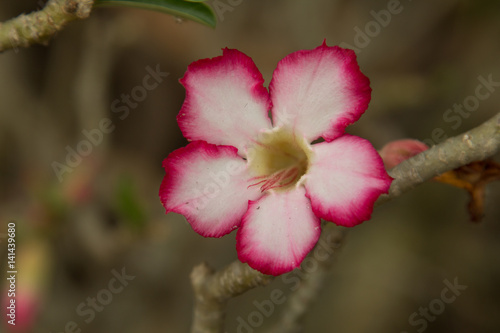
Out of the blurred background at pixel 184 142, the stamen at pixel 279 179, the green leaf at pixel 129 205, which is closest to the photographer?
the stamen at pixel 279 179

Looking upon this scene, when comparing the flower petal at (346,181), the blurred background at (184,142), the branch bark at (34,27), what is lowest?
the blurred background at (184,142)

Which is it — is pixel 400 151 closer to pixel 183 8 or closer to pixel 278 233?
pixel 278 233

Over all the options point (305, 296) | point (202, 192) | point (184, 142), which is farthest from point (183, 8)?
point (184, 142)

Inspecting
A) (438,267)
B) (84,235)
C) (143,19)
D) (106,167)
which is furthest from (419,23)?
(84,235)

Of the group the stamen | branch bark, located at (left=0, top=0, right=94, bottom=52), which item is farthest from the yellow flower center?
branch bark, located at (left=0, top=0, right=94, bottom=52)

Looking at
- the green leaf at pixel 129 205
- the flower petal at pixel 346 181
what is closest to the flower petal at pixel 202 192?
the flower petal at pixel 346 181

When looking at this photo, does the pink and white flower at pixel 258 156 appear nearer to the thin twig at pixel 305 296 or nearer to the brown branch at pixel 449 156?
the brown branch at pixel 449 156

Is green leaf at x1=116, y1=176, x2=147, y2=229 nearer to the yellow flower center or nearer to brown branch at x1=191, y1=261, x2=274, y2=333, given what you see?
brown branch at x1=191, y1=261, x2=274, y2=333
